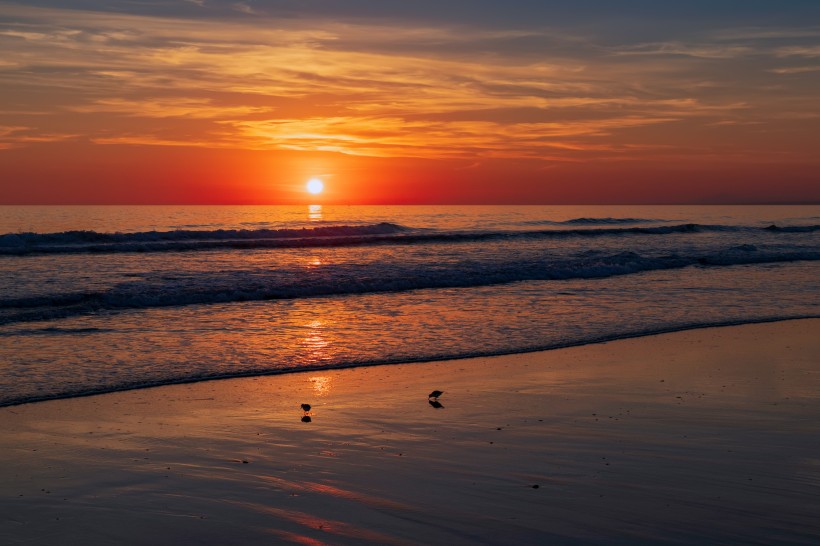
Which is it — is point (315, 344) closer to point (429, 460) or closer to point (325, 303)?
point (325, 303)

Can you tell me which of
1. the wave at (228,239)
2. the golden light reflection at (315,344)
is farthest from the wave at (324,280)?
the wave at (228,239)

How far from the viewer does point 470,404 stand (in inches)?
361

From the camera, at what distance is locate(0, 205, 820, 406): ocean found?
39.1 ft

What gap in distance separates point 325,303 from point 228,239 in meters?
27.8

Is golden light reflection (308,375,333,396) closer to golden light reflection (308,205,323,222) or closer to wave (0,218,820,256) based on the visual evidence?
wave (0,218,820,256)

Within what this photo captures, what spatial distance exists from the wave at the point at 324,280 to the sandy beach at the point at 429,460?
8.89 metres

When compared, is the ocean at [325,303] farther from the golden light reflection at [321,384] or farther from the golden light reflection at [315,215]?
the golden light reflection at [315,215]

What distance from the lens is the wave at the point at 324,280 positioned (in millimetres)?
18203

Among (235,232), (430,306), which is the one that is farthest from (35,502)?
(235,232)

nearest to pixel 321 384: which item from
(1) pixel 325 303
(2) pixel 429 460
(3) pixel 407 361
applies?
(3) pixel 407 361

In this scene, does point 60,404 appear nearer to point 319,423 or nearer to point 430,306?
point 319,423

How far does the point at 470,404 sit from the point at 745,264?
83.6 ft

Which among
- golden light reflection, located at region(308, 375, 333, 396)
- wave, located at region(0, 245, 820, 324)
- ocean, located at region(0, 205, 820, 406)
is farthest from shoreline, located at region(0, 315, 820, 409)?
wave, located at region(0, 245, 820, 324)

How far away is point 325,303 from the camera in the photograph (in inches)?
760
